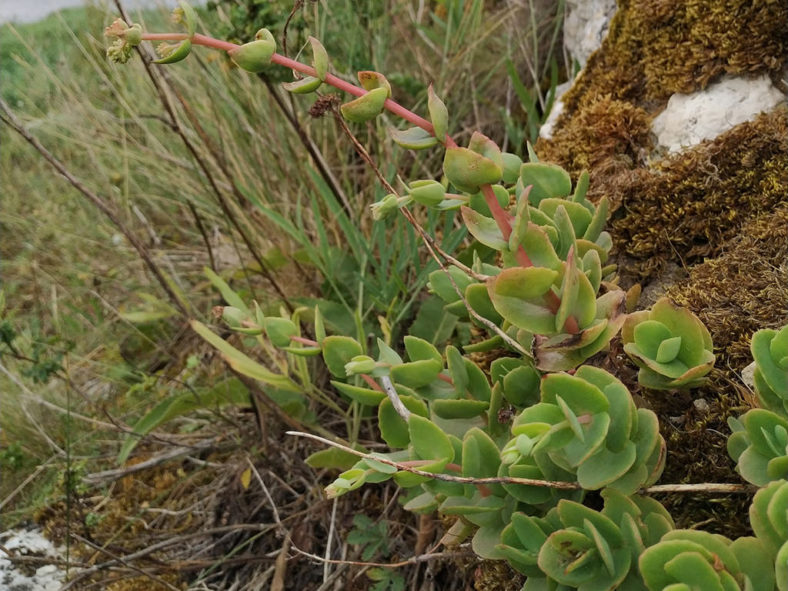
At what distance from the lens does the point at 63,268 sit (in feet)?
8.71

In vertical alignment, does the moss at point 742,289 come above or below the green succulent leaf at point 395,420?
below

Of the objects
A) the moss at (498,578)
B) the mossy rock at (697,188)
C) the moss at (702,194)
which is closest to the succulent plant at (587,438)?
the mossy rock at (697,188)

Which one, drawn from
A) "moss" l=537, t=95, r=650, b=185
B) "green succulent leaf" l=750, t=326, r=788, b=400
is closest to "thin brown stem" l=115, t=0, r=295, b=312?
"moss" l=537, t=95, r=650, b=185

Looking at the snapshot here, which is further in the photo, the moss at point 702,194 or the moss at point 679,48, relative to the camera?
the moss at point 679,48

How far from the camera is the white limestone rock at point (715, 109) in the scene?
49.4 inches

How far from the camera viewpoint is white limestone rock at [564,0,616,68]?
1748 mm

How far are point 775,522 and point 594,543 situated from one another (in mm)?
189

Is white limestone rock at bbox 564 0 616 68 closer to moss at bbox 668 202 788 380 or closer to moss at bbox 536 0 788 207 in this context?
moss at bbox 536 0 788 207

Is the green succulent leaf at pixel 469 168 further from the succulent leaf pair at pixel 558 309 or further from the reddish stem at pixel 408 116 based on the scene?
the succulent leaf pair at pixel 558 309

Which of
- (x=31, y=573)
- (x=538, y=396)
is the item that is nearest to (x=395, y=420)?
(x=538, y=396)

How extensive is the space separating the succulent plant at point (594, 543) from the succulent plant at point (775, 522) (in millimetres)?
106

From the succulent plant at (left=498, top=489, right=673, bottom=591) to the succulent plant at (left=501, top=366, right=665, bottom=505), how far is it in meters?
0.03

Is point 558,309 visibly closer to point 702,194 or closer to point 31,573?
point 702,194

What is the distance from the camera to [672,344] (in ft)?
2.81
